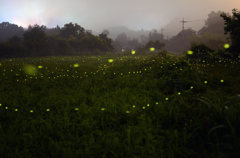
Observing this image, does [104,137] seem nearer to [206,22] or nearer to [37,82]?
[37,82]

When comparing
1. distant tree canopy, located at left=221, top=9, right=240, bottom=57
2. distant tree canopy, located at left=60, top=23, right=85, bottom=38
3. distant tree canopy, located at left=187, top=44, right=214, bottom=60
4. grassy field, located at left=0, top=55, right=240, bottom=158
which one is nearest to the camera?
grassy field, located at left=0, top=55, right=240, bottom=158

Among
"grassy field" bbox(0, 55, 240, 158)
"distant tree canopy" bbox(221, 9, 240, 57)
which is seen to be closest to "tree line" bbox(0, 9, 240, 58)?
"distant tree canopy" bbox(221, 9, 240, 57)

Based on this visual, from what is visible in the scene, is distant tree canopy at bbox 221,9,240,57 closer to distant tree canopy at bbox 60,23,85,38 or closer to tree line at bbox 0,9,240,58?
tree line at bbox 0,9,240,58

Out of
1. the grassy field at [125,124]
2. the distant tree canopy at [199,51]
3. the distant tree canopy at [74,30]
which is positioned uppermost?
the distant tree canopy at [74,30]

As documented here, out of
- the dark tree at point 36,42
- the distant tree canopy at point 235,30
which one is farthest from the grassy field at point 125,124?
the dark tree at point 36,42

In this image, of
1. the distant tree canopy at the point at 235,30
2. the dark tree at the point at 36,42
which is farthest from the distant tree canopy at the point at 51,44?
the distant tree canopy at the point at 235,30

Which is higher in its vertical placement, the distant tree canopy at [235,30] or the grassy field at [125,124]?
the distant tree canopy at [235,30]

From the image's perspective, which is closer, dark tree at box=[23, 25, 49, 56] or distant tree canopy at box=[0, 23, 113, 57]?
distant tree canopy at box=[0, 23, 113, 57]

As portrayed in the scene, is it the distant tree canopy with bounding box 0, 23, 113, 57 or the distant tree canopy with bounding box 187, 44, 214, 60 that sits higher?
the distant tree canopy with bounding box 0, 23, 113, 57

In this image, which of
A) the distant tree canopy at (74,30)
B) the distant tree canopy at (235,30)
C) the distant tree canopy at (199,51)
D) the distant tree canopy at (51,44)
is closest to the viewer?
the distant tree canopy at (235,30)

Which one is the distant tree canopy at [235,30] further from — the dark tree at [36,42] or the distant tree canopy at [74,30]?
the distant tree canopy at [74,30]

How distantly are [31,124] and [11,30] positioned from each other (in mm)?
92782

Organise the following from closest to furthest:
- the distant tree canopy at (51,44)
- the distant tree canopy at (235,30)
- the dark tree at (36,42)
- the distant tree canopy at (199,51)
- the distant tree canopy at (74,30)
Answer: the distant tree canopy at (235,30), the distant tree canopy at (199,51), the distant tree canopy at (51,44), the dark tree at (36,42), the distant tree canopy at (74,30)

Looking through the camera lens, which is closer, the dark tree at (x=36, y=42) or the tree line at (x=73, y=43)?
the tree line at (x=73, y=43)
